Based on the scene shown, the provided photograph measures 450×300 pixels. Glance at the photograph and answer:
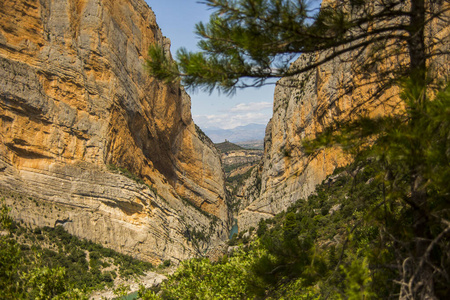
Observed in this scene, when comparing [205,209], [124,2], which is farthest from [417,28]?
[205,209]

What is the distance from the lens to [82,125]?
28.9 meters

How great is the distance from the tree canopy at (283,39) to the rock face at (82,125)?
2466cm

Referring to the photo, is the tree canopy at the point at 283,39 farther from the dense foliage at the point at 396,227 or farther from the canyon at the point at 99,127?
the canyon at the point at 99,127

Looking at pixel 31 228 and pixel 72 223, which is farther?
pixel 72 223

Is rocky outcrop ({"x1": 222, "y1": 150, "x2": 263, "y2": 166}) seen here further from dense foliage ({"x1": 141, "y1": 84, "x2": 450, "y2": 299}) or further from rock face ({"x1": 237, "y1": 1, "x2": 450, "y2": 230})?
dense foliage ({"x1": 141, "y1": 84, "x2": 450, "y2": 299})

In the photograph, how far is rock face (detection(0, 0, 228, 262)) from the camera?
25.6 meters

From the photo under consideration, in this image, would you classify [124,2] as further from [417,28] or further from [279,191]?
[417,28]

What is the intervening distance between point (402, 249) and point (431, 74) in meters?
2.08

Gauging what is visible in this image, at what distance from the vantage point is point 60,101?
2792cm

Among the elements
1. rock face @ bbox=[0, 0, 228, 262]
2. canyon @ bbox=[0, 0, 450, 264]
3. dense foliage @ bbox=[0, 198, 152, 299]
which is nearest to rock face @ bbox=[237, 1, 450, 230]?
canyon @ bbox=[0, 0, 450, 264]

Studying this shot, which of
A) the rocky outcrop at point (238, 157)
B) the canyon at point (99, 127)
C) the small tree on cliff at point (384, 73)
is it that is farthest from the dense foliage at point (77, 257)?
the rocky outcrop at point (238, 157)

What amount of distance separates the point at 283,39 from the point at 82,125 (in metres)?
28.0

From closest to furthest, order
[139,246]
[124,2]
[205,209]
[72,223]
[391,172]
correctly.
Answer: [391,172]
[72,223]
[139,246]
[124,2]
[205,209]

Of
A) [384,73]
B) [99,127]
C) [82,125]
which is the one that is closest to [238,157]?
[99,127]
